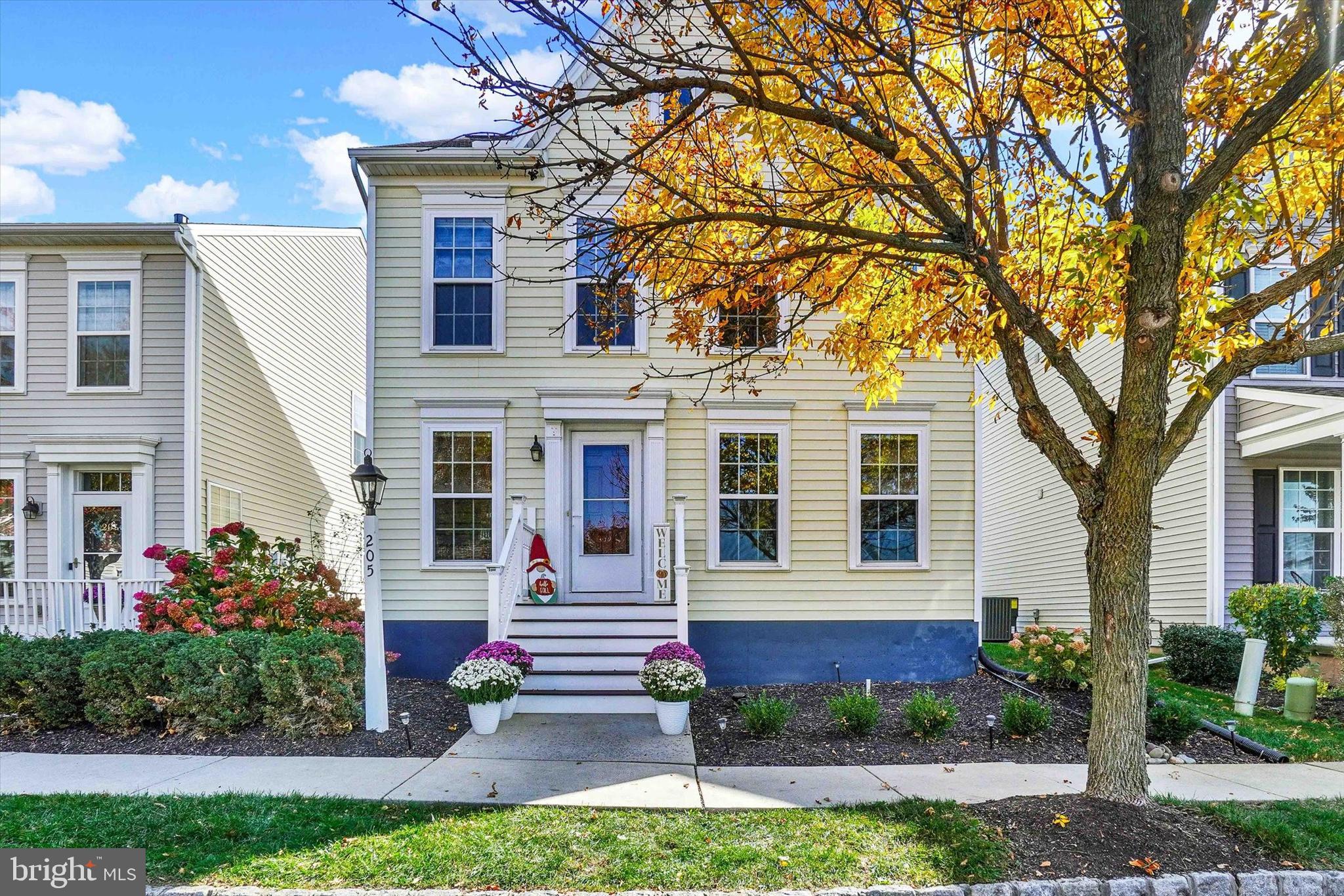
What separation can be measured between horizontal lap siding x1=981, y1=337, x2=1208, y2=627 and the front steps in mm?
4757

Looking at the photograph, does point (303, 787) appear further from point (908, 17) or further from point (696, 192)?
point (908, 17)

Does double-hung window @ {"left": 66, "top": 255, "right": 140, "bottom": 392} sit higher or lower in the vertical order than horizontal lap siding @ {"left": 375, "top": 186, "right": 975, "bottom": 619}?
higher

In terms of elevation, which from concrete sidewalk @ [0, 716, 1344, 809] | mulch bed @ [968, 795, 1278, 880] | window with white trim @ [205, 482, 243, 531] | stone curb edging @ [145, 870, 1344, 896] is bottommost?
concrete sidewalk @ [0, 716, 1344, 809]

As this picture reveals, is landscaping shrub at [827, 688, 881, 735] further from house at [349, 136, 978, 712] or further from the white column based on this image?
the white column

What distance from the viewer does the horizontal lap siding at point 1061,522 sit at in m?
11.4

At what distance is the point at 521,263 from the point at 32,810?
6959 millimetres

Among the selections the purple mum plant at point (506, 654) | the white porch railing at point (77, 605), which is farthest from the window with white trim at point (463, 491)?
the white porch railing at point (77, 605)

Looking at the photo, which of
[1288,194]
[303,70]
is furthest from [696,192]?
[303,70]

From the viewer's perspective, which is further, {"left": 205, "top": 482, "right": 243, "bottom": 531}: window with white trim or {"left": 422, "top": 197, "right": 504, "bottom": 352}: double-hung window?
{"left": 205, "top": 482, "right": 243, "bottom": 531}: window with white trim

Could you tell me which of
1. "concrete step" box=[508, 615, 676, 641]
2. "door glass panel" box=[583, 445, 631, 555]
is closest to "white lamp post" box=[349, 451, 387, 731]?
"concrete step" box=[508, 615, 676, 641]

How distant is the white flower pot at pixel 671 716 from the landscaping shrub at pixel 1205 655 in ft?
22.4

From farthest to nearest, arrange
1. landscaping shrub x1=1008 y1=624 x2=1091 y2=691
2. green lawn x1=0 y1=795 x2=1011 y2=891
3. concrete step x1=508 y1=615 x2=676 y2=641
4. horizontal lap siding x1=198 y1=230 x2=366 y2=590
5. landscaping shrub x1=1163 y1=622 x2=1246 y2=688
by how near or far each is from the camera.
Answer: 1. horizontal lap siding x1=198 y1=230 x2=366 y2=590
2. landscaping shrub x1=1163 y1=622 x2=1246 y2=688
3. concrete step x1=508 y1=615 x2=676 y2=641
4. landscaping shrub x1=1008 y1=624 x2=1091 y2=691
5. green lawn x1=0 y1=795 x2=1011 y2=891

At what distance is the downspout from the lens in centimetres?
1092

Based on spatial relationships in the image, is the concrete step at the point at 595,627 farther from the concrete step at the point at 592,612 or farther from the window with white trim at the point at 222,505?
the window with white trim at the point at 222,505
